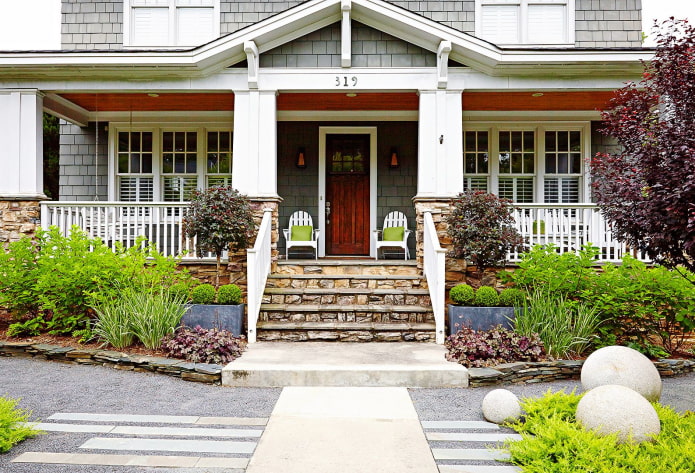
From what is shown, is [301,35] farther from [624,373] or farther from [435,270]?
[624,373]

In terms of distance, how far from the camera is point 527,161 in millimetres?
9422

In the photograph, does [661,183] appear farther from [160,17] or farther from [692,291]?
[160,17]

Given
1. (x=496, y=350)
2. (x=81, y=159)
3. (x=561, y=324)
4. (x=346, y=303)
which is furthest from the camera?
(x=81, y=159)

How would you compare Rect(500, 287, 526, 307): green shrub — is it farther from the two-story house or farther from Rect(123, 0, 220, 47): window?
Rect(123, 0, 220, 47): window

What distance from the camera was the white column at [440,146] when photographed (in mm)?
7379

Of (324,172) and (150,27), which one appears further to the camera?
(324,172)

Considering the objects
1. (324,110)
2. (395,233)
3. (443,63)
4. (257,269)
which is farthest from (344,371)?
(324,110)

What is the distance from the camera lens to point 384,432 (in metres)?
3.72

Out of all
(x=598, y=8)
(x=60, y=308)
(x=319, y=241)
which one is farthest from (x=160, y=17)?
(x=598, y=8)

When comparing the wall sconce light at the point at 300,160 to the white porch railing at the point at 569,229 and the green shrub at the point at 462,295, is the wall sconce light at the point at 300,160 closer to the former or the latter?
the white porch railing at the point at 569,229

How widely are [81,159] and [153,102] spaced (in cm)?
195

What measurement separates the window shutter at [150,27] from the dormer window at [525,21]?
546 cm

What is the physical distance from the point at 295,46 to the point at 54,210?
4159 millimetres

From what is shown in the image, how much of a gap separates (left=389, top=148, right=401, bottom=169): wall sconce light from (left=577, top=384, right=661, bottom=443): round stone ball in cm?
652
